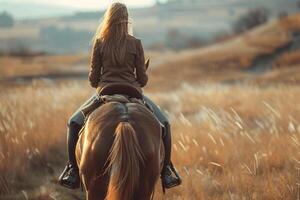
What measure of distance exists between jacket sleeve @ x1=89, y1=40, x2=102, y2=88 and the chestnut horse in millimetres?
864

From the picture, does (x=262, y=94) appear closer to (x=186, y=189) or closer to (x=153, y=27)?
(x=186, y=189)

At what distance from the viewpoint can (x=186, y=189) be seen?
712cm

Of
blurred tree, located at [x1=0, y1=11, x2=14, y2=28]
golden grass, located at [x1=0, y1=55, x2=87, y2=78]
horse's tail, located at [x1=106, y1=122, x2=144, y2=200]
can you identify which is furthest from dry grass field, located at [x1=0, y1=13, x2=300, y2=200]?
blurred tree, located at [x1=0, y1=11, x2=14, y2=28]

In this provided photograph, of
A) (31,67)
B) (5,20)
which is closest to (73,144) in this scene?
(31,67)

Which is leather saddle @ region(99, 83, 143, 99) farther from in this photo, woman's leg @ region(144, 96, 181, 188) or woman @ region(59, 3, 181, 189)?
woman's leg @ region(144, 96, 181, 188)

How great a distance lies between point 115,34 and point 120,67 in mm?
333

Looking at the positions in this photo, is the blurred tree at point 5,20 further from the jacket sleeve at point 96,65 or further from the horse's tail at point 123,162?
the horse's tail at point 123,162

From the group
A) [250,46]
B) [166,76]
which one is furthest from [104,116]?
[250,46]

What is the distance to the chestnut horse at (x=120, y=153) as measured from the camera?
183 inches

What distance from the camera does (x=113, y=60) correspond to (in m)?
5.70

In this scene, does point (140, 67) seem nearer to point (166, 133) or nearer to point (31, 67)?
point (166, 133)

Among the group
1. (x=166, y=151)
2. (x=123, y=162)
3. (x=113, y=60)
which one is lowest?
(x=166, y=151)

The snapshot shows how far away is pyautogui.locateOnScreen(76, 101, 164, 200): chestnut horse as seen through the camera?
464cm

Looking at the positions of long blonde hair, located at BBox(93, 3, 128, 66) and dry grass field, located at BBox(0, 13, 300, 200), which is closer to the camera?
long blonde hair, located at BBox(93, 3, 128, 66)
